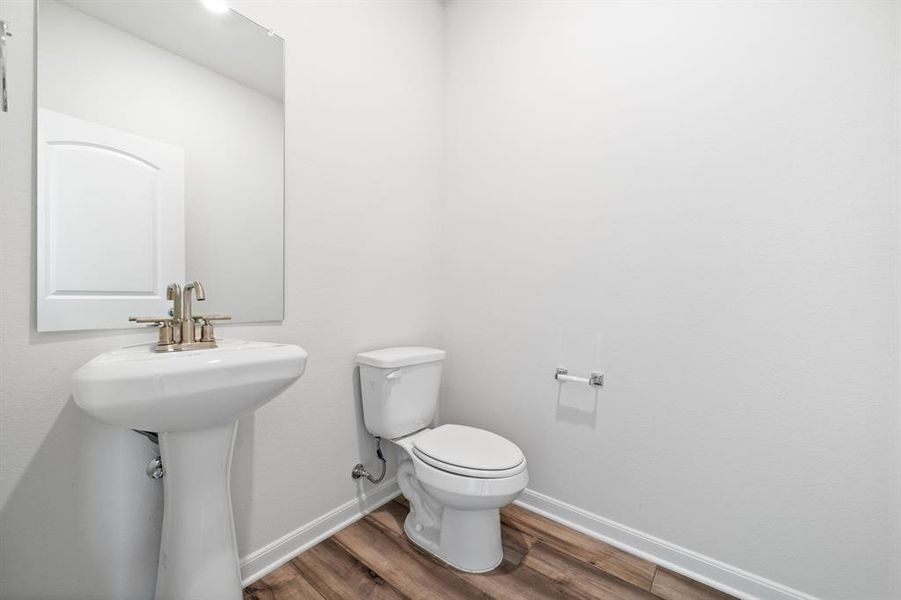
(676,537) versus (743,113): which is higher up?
(743,113)

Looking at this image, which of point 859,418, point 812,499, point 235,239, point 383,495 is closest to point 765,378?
point 859,418

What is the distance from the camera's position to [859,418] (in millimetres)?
1088

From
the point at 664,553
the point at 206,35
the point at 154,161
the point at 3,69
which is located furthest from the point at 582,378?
the point at 3,69

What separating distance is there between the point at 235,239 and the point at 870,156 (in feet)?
6.36

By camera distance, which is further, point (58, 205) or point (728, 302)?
point (728, 302)

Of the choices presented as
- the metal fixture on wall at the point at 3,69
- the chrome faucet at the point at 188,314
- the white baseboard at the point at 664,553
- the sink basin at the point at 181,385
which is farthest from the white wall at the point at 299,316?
the white baseboard at the point at 664,553

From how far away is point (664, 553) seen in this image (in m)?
1.38

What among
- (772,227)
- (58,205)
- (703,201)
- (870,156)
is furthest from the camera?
(703,201)

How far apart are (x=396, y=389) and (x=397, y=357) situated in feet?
0.44

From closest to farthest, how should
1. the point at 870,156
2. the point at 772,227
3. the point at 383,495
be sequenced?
1. the point at 870,156
2. the point at 772,227
3. the point at 383,495

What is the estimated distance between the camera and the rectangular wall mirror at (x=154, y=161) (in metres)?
0.92

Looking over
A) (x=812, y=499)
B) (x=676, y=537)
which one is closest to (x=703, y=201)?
(x=812, y=499)

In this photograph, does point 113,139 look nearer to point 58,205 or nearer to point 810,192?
point 58,205

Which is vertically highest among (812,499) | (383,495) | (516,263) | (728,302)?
(516,263)
